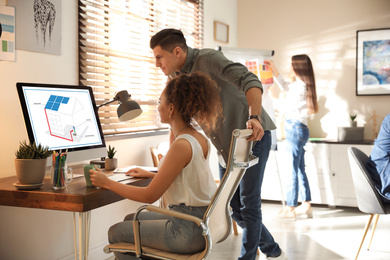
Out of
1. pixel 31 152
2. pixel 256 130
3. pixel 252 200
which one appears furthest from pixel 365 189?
pixel 31 152

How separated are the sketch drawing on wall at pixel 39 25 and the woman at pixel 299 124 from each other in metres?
2.45

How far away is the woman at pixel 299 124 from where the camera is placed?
4504mm

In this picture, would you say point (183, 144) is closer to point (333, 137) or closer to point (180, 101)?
point (180, 101)

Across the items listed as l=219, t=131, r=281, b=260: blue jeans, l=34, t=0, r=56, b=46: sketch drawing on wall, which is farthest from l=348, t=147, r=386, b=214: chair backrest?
l=34, t=0, r=56, b=46: sketch drawing on wall

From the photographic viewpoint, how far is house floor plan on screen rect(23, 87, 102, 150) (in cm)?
218

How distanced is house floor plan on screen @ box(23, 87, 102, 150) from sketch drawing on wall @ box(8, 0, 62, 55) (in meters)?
0.39

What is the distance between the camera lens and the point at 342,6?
512 cm

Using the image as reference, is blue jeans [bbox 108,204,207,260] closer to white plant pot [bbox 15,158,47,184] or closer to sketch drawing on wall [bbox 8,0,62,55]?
white plant pot [bbox 15,158,47,184]

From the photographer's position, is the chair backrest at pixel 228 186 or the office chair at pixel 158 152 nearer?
the chair backrest at pixel 228 186

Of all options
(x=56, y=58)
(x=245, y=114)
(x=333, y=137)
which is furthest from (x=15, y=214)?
(x=333, y=137)

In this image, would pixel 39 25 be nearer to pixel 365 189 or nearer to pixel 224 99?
pixel 224 99

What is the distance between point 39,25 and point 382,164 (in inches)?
91.8

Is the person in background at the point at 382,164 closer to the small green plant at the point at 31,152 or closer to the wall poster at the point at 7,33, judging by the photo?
the small green plant at the point at 31,152

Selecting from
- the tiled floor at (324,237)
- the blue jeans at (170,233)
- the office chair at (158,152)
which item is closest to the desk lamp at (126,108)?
the blue jeans at (170,233)
